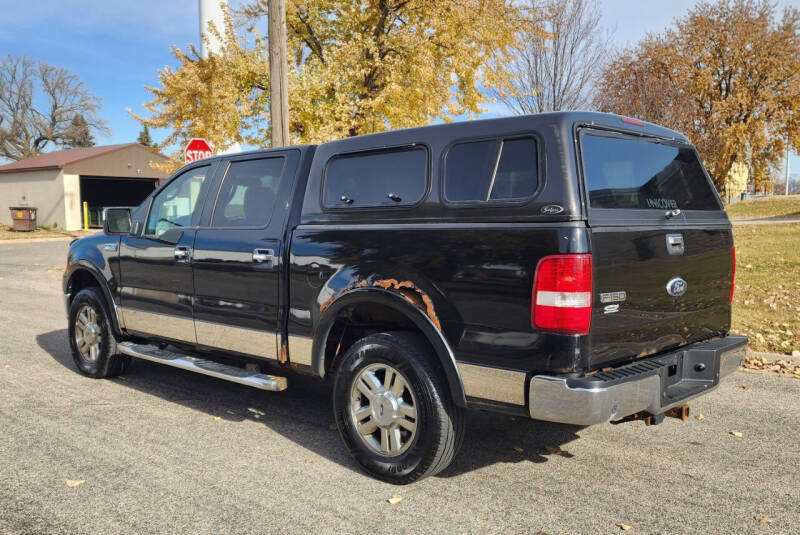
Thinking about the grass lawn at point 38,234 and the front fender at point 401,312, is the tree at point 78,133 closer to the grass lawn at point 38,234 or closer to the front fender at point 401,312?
the grass lawn at point 38,234

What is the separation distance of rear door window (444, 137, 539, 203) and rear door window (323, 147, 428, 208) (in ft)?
0.71

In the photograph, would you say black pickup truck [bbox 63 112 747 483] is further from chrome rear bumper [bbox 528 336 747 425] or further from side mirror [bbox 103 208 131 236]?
side mirror [bbox 103 208 131 236]

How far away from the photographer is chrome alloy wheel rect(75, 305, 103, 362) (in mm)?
6328

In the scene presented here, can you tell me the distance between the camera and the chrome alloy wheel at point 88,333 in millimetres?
6328

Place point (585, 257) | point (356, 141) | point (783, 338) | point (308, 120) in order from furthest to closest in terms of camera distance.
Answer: point (308, 120)
point (783, 338)
point (356, 141)
point (585, 257)

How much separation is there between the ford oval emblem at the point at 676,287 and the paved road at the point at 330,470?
43.9 inches

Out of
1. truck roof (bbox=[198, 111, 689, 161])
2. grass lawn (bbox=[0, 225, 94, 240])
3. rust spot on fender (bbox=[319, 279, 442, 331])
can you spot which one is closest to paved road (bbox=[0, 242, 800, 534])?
rust spot on fender (bbox=[319, 279, 442, 331])

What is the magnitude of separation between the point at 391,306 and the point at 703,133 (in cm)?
2048

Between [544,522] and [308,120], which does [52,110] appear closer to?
[308,120]

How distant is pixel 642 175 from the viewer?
4.02 metres

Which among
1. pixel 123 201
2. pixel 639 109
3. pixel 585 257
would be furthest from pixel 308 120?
pixel 123 201

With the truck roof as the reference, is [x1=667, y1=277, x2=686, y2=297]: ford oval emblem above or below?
below

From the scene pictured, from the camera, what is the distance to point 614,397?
3355 millimetres

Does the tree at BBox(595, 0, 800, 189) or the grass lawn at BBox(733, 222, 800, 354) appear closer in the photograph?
the grass lawn at BBox(733, 222, 800, 354)
